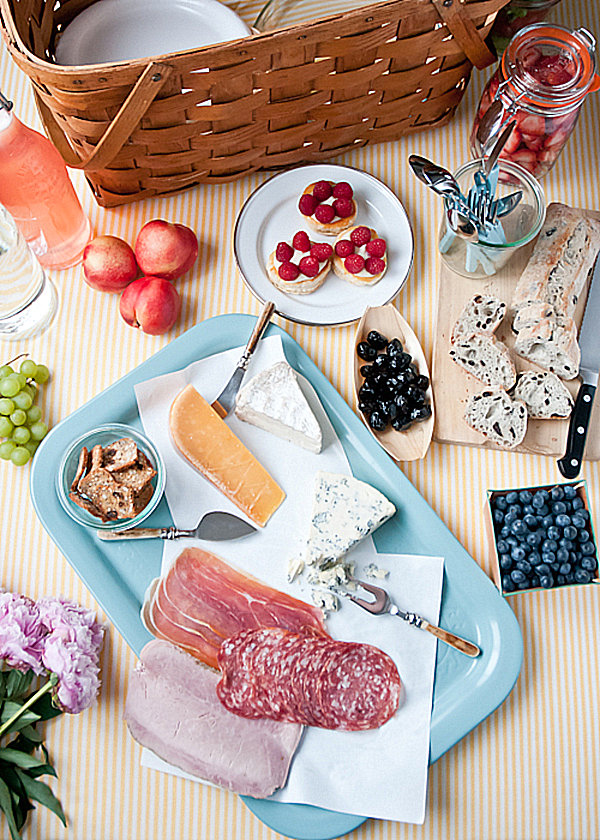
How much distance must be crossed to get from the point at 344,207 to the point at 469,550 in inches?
24.3

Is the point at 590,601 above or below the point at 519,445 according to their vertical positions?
below

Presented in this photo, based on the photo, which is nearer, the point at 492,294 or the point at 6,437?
the point at 6,437

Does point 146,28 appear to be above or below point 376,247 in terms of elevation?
above

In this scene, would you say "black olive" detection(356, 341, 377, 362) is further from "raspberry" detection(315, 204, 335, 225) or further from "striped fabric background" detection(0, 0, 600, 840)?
"raspberry" detection(315, 204, 335, 225)

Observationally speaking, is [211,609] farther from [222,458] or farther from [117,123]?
[117,123]

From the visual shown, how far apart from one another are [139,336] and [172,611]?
48 cm

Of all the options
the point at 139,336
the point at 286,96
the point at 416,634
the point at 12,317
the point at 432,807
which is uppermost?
the point at 286,96

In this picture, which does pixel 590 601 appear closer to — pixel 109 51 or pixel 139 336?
pixel 139 336

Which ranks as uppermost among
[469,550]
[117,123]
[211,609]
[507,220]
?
[117,123]

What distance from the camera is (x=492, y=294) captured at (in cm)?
130

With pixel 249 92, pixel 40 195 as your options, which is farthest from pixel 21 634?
pixel 249 92

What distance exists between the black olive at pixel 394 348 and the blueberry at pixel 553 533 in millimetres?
369

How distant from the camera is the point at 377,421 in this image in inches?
47.6

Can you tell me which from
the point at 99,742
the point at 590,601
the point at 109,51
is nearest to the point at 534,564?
the point at 590,601
